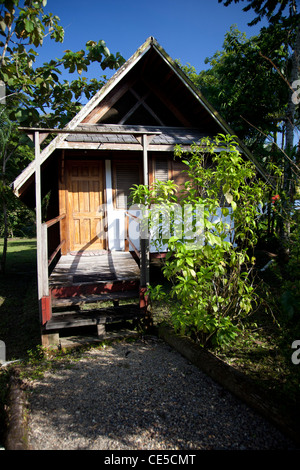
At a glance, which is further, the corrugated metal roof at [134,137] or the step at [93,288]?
the corrugated metal roof at [134,137]

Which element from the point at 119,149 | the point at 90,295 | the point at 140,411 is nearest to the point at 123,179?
the point at 119,149

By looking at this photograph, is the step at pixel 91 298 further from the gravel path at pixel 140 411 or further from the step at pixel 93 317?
the gravel path at pixel 140 411

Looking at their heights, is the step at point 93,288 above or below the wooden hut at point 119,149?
below

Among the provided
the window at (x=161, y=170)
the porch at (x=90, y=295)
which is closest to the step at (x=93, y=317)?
the porch at (x=90, y=295)

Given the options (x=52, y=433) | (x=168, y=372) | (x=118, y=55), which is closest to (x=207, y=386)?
(x=168, y=372)

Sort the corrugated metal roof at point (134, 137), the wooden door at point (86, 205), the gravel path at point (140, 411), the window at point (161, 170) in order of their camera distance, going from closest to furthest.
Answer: the gravel path at point (140, 411)
the corrugated metal roof at point (134, 137)
the wooden door at point (86, 205)
the window at point (161, 170)

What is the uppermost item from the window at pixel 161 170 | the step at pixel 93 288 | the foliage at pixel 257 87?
the foliage at pixel 257 87

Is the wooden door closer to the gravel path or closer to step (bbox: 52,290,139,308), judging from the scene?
step (bbox: 52,290,139,308)

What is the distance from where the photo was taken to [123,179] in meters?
9.16

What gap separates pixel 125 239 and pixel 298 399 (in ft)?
21.2

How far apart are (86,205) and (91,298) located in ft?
12.8

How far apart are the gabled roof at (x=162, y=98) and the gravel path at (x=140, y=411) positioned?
209 inches

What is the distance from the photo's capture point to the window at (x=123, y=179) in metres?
9.09
